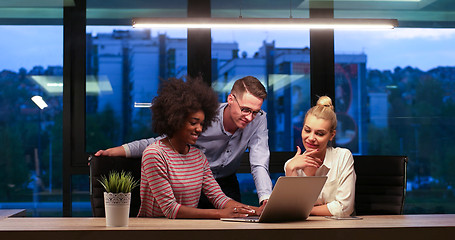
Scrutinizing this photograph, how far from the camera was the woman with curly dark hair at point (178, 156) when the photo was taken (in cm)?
249

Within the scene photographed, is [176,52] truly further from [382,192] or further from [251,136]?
[382,192]

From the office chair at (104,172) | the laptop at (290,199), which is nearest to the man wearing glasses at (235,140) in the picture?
the office chair at (104,172)

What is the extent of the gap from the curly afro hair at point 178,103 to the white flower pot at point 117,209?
674 millimetres

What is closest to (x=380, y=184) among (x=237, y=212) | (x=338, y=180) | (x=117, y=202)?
(x=338, y=180)

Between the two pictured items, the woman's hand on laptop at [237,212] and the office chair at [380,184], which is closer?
the woman's hand on laptop at [237,212]

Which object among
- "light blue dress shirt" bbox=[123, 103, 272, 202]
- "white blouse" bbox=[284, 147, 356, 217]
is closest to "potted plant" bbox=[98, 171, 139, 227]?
"white blouse" bbox=[284, 147, 356, 217]

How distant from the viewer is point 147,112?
4586 mm

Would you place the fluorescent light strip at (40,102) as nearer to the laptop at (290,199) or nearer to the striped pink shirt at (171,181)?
the striped pink shirt at (171,181)

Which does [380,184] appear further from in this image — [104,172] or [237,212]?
[104,172]

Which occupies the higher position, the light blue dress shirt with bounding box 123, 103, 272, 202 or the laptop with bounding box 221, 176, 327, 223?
the light blue dress shirt with bounding box 123, 103, 272, 202

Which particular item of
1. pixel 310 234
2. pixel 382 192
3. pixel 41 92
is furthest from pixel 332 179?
pixel 41 92

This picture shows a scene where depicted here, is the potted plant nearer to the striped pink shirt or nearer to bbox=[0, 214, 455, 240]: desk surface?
bbox=[0, 214, 455, 240]: desk surface

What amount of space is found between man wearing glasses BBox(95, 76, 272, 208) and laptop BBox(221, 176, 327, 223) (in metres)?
0.93

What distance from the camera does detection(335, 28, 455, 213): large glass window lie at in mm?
4730
